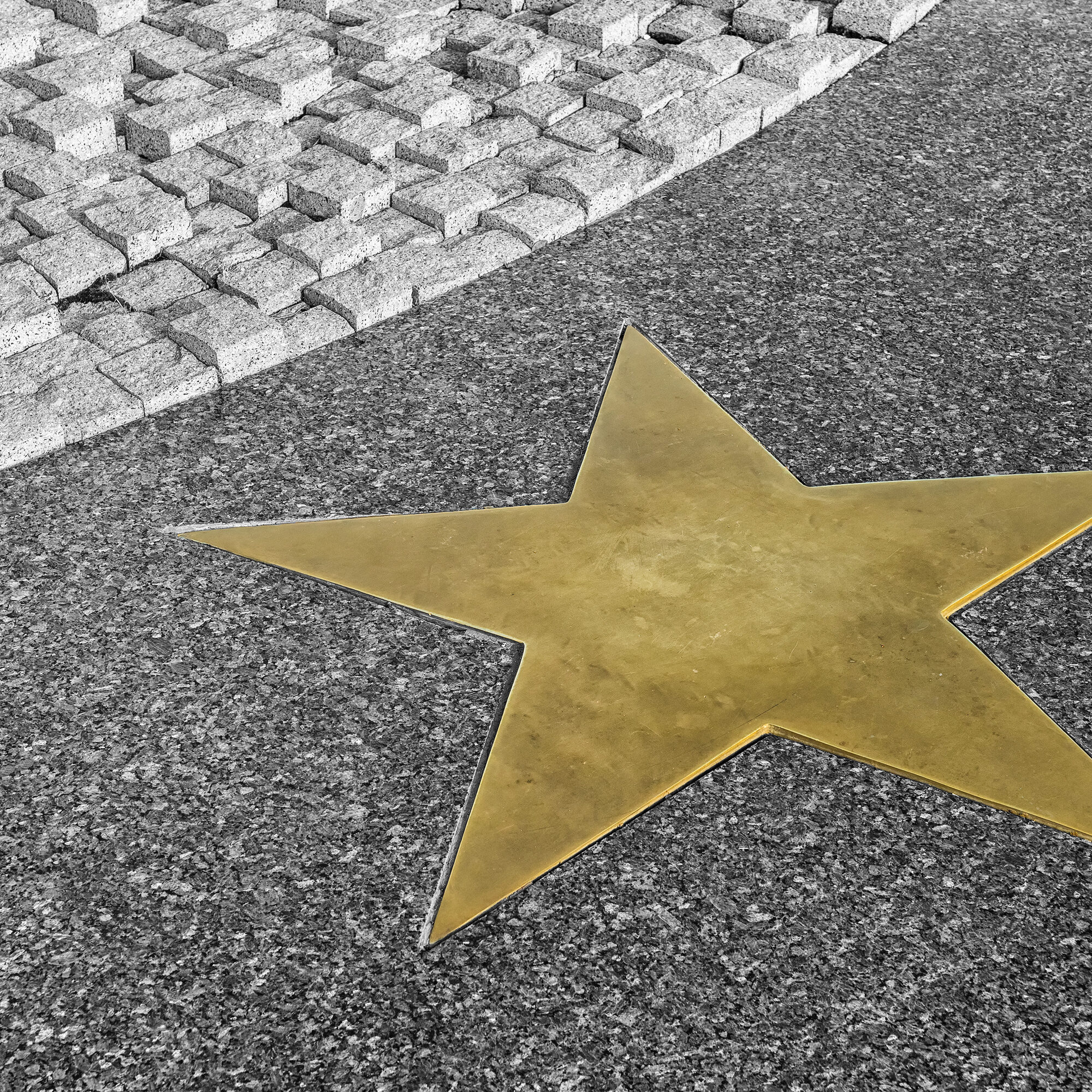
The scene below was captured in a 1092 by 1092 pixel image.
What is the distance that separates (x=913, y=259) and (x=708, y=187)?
0.71 metres

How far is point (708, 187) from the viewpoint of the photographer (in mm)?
4098

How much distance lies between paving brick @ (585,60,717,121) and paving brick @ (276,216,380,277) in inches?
41.3

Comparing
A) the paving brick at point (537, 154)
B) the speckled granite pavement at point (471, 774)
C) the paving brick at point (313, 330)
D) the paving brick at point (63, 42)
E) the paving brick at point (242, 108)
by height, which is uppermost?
the paving brick at point (63, 42)

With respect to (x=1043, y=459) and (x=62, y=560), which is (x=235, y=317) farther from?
(x=1043, y=459)

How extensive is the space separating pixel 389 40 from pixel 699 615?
2906 mm

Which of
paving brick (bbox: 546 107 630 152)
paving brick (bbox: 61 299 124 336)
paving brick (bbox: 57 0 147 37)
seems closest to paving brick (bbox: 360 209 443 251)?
paving brick (bbox: 546 107 630 152)

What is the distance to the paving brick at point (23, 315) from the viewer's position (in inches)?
130

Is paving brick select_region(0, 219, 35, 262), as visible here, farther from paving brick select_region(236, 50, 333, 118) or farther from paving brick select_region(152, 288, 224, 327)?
paving brick select_region(236, 50, 333, 118)

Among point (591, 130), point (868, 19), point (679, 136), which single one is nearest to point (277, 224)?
point (591, 130)

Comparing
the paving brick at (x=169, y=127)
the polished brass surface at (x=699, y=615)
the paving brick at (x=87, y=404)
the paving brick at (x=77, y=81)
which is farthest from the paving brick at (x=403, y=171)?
the polished brass surface at (x=699, y=615)

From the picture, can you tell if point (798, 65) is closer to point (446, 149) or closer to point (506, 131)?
point (506, 131)

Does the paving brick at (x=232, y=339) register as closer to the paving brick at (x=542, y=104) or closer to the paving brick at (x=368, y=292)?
the paving brick at (x=368, y=292)

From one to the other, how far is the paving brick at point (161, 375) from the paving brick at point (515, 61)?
5.71 feet

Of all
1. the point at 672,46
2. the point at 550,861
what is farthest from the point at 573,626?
the point at 672,46
